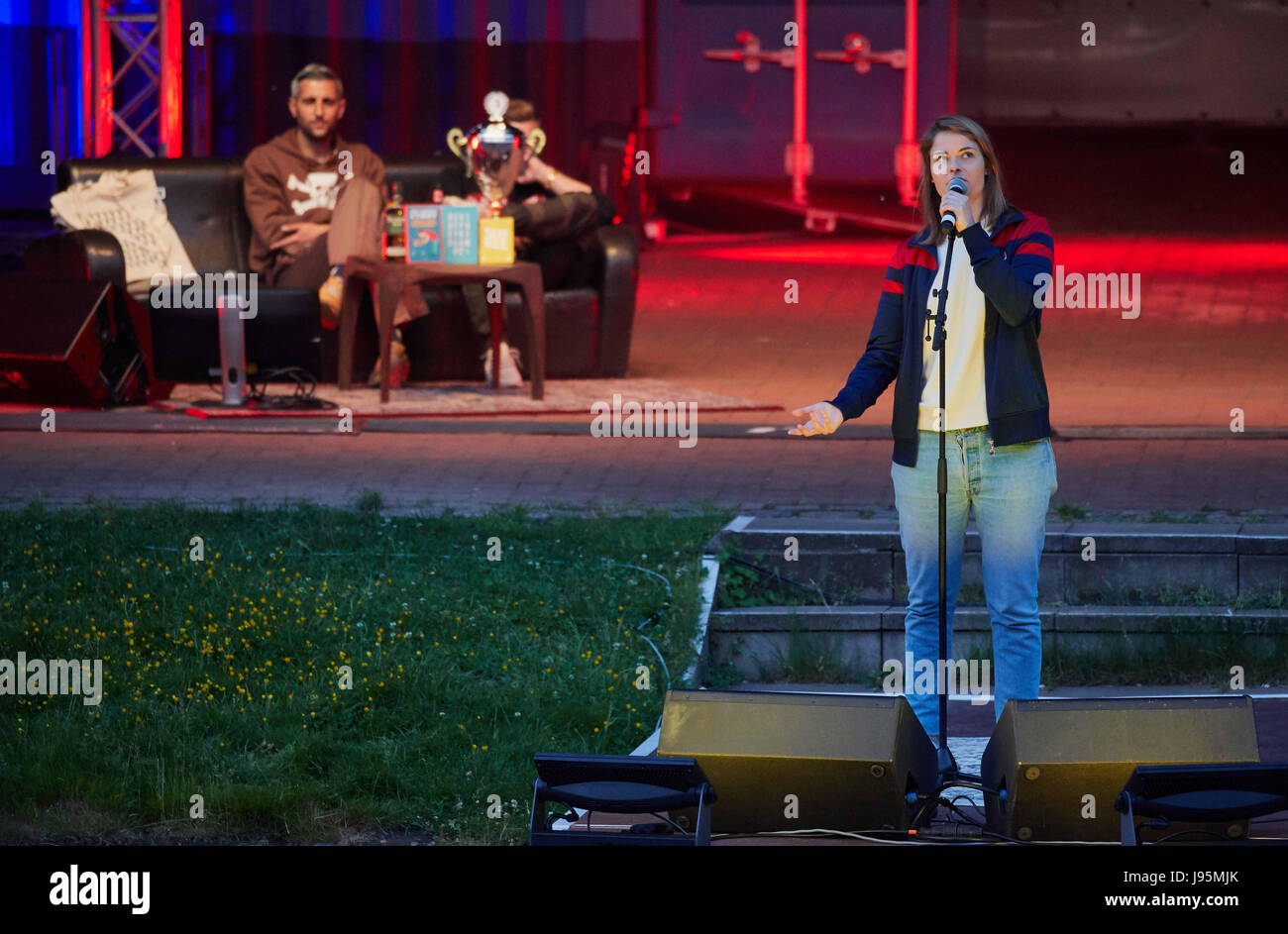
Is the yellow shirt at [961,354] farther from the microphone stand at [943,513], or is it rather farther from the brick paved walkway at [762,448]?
the brick paved walkway at [762,448]

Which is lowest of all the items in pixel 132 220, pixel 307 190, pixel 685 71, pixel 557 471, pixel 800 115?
pixel 557 471

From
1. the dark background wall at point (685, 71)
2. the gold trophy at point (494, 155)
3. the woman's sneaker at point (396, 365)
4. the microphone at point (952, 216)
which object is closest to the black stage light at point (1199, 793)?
the microphone at point (952, 216)

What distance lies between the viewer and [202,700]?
521 centimetres

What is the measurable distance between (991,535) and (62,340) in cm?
571

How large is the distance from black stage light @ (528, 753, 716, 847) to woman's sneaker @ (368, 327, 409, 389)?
255 inches

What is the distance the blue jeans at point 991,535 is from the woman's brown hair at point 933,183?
472mm

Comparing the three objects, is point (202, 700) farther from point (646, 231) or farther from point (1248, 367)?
point (646, 231)

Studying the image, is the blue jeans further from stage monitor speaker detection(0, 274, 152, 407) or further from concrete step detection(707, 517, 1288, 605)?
stage monitor speaker detection(0, 274, 152, 407)

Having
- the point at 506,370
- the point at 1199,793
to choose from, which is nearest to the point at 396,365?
the point at 506,370

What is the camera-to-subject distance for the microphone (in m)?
4.20

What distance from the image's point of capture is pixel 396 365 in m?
10.2

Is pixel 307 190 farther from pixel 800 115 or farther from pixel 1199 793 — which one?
pixel 800 115

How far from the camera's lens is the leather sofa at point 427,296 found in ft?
32.5

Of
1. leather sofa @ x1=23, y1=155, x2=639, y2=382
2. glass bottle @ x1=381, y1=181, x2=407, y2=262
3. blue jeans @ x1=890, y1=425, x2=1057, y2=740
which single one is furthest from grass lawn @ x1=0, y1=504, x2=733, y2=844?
leather sofa @ x1=23, y1=155, x2=639, y2=382
